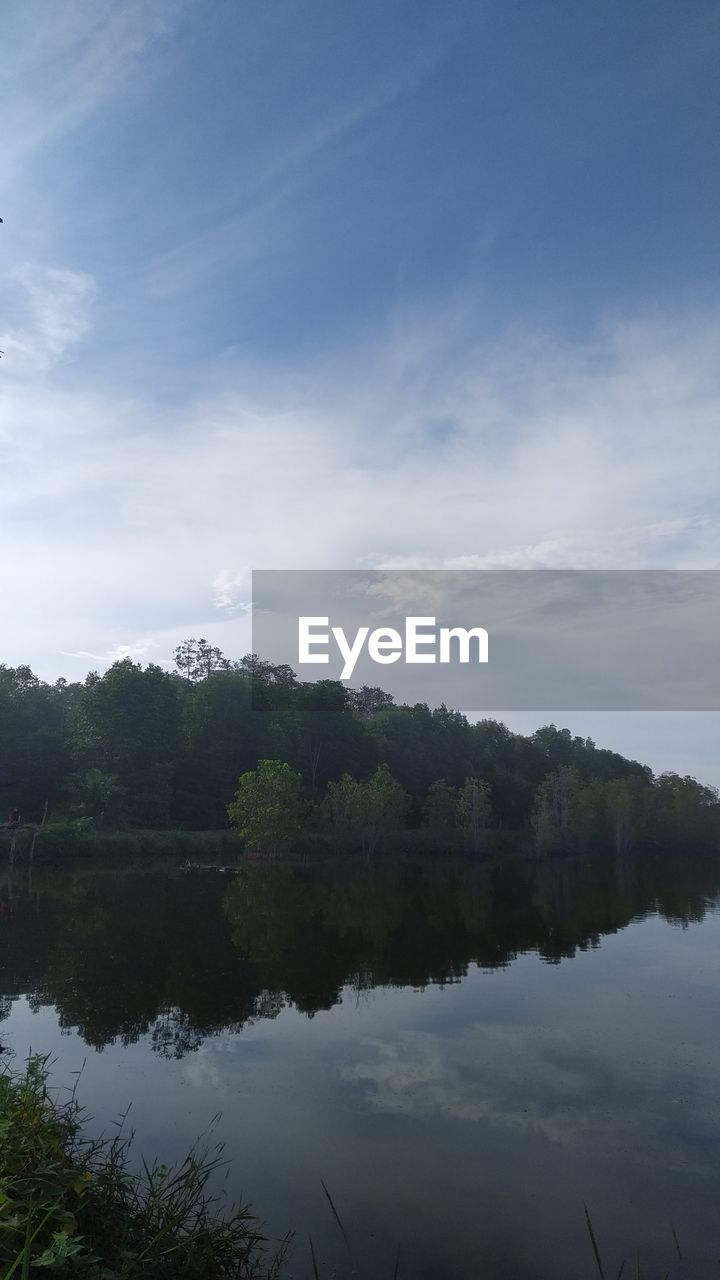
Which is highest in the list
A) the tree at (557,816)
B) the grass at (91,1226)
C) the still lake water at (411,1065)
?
the grass at (91,1226)

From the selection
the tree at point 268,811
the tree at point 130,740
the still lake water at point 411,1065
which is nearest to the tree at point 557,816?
the tree at point 268,811

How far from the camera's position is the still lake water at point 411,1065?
9.68 metres

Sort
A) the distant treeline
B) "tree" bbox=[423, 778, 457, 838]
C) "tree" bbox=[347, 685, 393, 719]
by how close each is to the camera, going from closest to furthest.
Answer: the distant treeline < "tree" bbox=[423, 778, 457, 838] < "tree" bbox=[347, 685, 393, 719]

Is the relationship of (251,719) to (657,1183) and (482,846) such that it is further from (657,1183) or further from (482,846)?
(657,1183)

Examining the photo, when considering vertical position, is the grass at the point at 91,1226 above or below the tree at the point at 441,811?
above

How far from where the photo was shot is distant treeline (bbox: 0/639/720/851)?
65188 millimetres

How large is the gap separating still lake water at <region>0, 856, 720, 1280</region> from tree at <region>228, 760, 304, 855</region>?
22543 millimetres

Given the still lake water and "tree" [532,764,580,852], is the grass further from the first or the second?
"tree" [532,764,580,852]

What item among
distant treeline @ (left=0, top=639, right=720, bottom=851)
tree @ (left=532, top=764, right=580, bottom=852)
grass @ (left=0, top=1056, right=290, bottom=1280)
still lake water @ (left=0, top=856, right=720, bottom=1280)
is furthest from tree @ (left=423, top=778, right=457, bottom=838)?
grass @ (left=0, top=1056, right=290, bottom=1280)

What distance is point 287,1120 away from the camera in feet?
41.0

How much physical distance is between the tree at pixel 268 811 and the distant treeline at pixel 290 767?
227 mm

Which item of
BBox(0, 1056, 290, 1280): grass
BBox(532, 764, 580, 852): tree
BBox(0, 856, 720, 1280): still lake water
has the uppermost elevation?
BBox(0, 1056, 290, 1280): grass

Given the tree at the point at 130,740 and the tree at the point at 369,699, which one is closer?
the tree at the point at 130,740

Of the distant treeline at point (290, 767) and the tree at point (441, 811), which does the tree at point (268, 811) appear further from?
the tree at point (441, 811)
